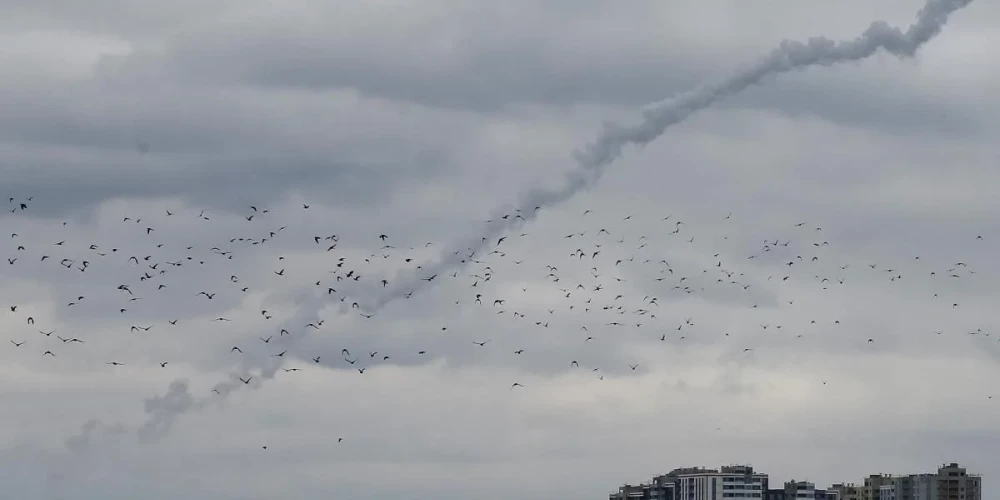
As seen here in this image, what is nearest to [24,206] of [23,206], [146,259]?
[23,206]

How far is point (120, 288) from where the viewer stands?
569 ft

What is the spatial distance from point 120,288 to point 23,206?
17.7 meters

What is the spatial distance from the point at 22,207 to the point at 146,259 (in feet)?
43.1

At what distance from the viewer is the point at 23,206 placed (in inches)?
7283

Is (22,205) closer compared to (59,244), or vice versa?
(59,244)

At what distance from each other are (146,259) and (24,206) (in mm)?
14198

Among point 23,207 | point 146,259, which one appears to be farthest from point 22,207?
point 146,259

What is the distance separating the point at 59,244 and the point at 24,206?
16281 mm

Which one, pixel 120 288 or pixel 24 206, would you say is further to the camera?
pixel 24 206

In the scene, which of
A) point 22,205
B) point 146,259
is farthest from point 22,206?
point 146,259

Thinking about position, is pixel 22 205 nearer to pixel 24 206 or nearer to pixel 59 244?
pixel 24 206

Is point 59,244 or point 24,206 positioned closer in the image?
point 59,244

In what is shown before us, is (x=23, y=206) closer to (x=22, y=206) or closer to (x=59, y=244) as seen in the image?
(x=22, y=206)

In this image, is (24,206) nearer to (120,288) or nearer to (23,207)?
(23,207)
